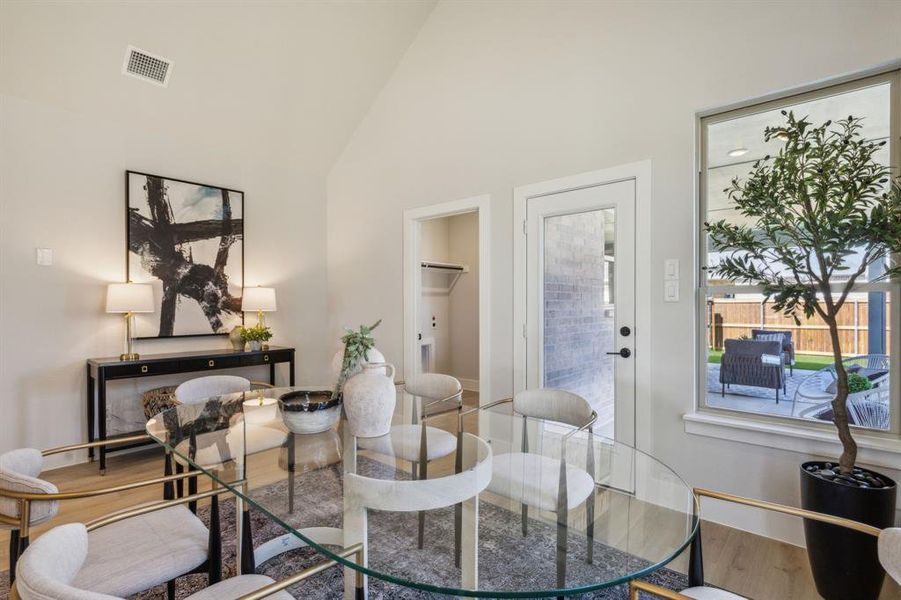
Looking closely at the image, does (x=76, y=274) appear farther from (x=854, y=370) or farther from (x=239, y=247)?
(x=854, y=370)

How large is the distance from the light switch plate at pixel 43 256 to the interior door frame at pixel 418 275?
282 cm

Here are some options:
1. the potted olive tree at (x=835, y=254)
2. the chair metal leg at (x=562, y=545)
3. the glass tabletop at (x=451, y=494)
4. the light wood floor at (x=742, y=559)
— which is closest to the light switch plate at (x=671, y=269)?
the potted olive tree at (x=835, y=254)

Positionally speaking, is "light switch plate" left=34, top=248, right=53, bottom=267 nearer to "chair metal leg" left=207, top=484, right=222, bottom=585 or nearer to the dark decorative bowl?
the dark decorative bowl

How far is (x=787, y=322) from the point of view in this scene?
2578 mm

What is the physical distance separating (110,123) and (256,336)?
2.15 meters

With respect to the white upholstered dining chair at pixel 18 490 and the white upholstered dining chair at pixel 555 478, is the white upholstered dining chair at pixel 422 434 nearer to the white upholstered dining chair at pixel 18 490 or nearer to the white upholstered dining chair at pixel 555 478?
the white upholstered dining chair at pixel 555 478

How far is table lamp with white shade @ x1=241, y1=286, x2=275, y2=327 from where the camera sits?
4535 mm

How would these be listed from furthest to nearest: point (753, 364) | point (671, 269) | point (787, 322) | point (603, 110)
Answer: point (603, 110) < point (671, 269) < point (753, 364) < point (787, 322)

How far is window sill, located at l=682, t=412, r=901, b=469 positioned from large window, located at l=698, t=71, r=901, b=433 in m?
0.07

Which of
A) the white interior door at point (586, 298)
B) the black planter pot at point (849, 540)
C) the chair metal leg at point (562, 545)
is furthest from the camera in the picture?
the white interior door at point (586, 298)

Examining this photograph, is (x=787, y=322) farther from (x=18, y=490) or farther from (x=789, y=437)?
(x=18, y=490)

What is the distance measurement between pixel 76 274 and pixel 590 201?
13.3 ft

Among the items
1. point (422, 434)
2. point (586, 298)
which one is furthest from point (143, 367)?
point (586, 298)

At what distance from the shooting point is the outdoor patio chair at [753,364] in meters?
2.61
